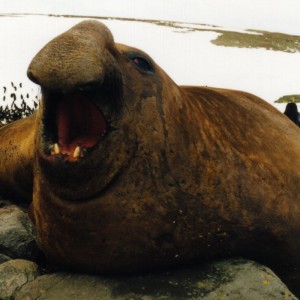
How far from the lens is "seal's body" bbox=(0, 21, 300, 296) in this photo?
3.25 m

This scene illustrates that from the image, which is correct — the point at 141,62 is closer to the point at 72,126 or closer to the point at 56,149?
the point at 72,126

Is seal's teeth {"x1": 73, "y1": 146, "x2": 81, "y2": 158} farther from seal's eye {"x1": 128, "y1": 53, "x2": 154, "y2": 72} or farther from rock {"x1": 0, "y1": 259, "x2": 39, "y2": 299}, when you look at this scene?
rock {"x1": 0, "y1": 259, "x2": 39, "y2": 299}

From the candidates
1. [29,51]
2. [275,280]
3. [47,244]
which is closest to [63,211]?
[47,244]

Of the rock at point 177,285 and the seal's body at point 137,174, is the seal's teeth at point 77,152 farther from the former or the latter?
the rock at point 177,285

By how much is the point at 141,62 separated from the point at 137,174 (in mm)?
744

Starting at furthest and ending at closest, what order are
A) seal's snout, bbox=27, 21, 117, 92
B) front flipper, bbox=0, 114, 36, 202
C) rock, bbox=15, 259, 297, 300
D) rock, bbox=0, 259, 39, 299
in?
front flipper, bbox=0, 114, 36, 202 < rock, bbox=0, 259, 39, 299 < rock, bbox=15, 259, 297, 300 < seal's snout, bbox=27, 21, 117, 92

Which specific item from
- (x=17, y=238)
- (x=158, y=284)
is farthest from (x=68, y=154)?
(x=17, y=238)

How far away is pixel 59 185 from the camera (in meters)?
3.41

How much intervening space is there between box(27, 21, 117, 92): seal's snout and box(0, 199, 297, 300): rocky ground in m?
1.34

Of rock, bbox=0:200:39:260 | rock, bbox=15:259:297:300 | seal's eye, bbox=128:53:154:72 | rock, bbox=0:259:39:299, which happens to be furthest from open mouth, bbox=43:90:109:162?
rock, bbox=0:200:39:260

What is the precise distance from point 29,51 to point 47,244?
20.1 m

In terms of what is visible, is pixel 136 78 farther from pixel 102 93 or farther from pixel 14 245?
pixel 14 245

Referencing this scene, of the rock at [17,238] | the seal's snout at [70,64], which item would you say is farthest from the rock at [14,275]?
the seal's snout at [70,64]

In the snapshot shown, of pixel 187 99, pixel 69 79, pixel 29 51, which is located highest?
pixel 69 79
